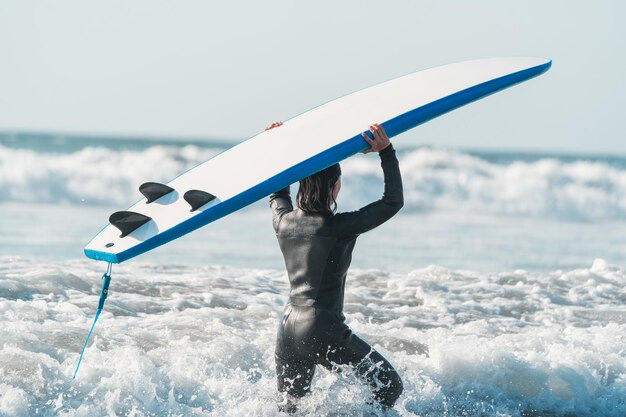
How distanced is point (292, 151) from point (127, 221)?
0.91 metres

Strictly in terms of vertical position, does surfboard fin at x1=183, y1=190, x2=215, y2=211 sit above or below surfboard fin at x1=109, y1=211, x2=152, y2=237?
above

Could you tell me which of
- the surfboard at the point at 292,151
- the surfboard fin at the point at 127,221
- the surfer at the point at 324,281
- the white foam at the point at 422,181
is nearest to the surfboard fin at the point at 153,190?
the surfboard at the point at 292,151

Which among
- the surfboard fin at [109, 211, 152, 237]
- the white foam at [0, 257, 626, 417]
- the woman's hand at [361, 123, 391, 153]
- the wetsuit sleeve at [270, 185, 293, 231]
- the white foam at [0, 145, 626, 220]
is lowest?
the white foam at [0, 257, 626, 417]

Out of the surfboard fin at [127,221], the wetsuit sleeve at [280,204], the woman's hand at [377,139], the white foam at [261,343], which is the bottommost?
the white foam at [261,343]

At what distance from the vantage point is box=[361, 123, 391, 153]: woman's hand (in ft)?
14.4

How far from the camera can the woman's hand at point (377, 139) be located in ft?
14.4

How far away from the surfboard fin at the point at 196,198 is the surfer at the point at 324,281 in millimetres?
467

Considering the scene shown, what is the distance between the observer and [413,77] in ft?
17.9

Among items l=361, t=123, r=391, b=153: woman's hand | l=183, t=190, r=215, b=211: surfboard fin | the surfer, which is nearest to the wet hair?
the surfer

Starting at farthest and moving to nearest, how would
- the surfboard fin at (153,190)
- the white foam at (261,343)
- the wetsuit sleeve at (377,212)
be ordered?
1. the surfboard fin at (153,190)
2. the white foam at (261,343)
3. the wetsuit sleeve at (377,212)

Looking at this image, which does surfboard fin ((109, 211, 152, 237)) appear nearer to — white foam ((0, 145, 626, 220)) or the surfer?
the surfer

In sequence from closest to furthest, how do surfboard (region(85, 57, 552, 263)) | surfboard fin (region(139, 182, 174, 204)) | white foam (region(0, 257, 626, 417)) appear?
surfboard (region(85, 57, 552, 263))
white foam (region(0, 257, 626, 417))
surfboard fin (region(139, 182, 174, 204))

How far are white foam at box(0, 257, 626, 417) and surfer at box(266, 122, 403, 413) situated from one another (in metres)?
0.26

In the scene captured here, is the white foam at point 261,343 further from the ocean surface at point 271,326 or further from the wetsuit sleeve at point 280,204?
the wetsuit sleeve at point 280,204
